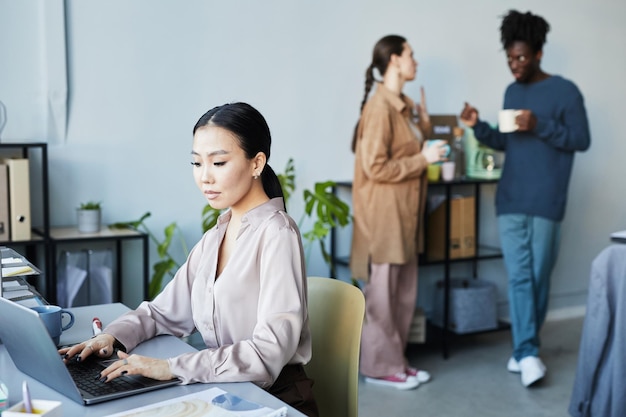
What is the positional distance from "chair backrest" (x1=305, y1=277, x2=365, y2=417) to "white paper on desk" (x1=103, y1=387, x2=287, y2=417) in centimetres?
51

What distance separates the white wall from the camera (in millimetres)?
3465

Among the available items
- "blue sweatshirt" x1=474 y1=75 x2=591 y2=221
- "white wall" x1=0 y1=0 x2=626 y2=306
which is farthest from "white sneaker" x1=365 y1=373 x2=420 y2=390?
"blue sweatshirt" x1=474 y1=75 x2=591 y2=221

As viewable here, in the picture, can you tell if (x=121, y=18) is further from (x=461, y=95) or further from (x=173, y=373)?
(x=173, y=373)

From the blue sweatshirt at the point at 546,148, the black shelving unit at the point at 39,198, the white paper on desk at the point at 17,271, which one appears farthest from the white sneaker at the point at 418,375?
the white paper on desk at the point at 17,271

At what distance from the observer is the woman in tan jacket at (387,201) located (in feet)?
12.4

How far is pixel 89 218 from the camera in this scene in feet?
11.2

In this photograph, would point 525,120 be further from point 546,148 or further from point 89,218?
point 89,218

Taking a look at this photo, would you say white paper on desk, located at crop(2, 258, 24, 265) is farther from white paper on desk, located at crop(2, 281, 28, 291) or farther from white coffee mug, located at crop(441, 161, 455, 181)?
white coffee mug, located at crop(441, 161, 455, 181)

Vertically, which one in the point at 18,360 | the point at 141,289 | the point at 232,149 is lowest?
the point at 141,289

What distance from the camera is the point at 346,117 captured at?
14.0ft

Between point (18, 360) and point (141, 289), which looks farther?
point (141, 289)

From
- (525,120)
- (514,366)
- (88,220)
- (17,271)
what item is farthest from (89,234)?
(514,366)

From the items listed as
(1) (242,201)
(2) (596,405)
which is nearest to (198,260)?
(1) (242,201)

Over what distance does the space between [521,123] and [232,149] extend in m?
2.32
